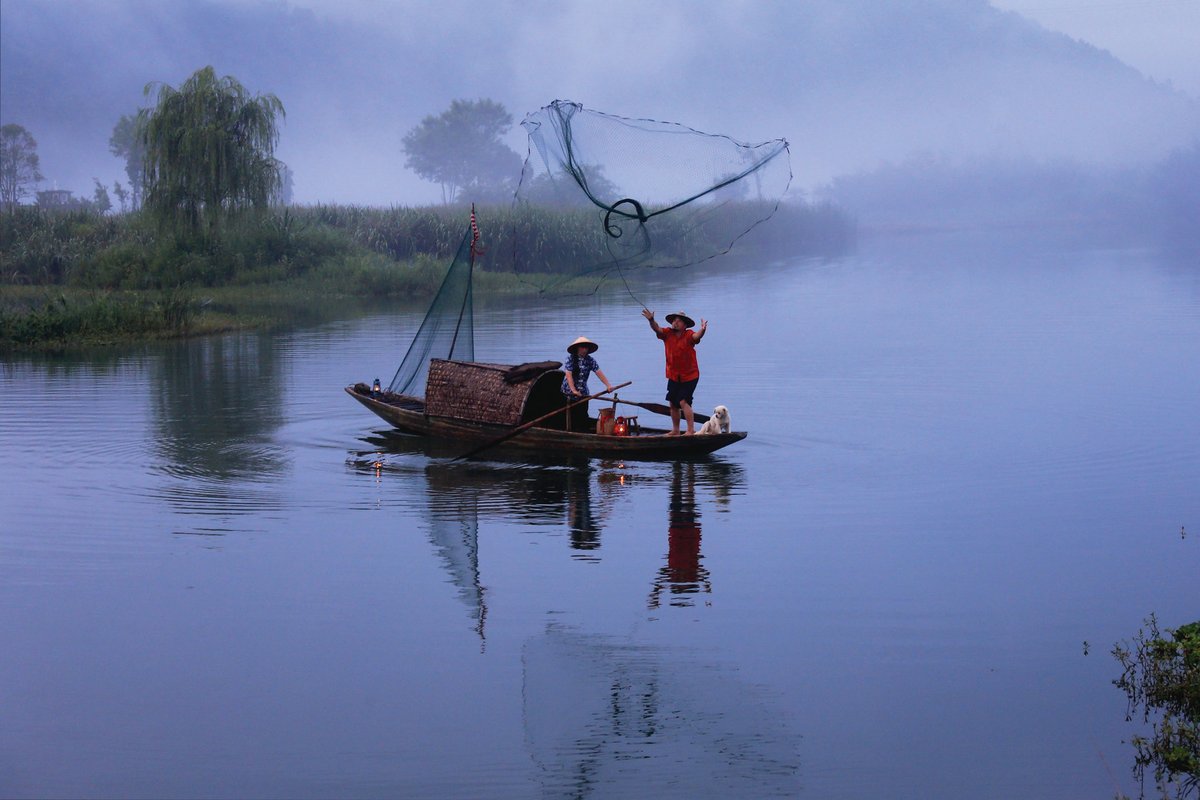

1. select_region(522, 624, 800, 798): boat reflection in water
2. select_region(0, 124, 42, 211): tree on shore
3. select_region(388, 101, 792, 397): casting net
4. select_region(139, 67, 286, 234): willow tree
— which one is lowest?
select_region(522, 624, 800, 798): boat reflection in water

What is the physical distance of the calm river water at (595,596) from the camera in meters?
7.74

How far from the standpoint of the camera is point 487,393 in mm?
16750

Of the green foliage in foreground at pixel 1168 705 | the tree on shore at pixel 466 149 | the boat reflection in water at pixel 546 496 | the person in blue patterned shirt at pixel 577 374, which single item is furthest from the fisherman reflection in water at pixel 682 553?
the tree on shore at pixel 466 149

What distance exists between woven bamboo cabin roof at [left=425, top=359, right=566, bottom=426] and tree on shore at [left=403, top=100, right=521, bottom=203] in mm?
123442

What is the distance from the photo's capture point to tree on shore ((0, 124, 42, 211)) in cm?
12250

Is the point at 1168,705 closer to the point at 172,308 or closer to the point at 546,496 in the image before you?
the point at 546,496

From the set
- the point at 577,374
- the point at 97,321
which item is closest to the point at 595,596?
the point at 577,374

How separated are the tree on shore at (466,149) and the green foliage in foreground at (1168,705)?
13282 centimetres

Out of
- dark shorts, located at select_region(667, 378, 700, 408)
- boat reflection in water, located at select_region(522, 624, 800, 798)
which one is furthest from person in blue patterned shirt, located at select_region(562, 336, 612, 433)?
boat reflection in water, located at select_region(522, 624, 800, 798)

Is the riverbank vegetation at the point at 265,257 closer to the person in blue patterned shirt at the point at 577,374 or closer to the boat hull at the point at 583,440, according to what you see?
the boat hull at the point at 583,440

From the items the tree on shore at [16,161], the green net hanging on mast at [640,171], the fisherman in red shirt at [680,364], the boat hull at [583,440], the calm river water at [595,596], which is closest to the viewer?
the calm river water at [595,596]

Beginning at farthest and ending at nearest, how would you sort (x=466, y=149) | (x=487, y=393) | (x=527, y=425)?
1. (x=466, y=149)
2. (x=487, y=393)
3. (x=527, y=425)

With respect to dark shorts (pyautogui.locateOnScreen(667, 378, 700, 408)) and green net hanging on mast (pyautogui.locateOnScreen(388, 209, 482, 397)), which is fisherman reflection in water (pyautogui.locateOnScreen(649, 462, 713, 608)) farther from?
green net hanging on mast (pyautogui.locateOnScreen(388, 209, 482, 397))

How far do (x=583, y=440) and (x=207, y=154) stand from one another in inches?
1118
